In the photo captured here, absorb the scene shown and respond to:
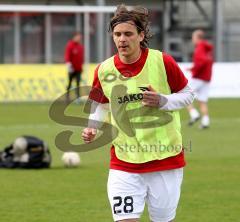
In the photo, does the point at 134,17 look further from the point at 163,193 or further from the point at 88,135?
the point at 163,193

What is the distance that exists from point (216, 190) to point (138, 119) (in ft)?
19.6

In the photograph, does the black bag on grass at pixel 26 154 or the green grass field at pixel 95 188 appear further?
the black bag on grass at pixel 26 154

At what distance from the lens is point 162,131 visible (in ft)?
24.7

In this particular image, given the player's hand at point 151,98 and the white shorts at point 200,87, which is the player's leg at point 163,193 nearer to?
the player's hand at point 151,98

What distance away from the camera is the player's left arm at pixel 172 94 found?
721 centimetres

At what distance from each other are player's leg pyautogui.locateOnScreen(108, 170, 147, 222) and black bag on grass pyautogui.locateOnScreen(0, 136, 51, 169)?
7.77 meters

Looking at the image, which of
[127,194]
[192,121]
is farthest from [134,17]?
[192,121]

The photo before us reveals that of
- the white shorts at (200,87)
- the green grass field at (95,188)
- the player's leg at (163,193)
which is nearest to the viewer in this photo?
the player's leg at (163,193)

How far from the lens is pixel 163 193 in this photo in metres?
7.47

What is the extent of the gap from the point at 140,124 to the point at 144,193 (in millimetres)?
552

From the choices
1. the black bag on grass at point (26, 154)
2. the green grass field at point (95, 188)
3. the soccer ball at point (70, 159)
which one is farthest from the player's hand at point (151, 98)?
the soccer ball at point (70, 159)

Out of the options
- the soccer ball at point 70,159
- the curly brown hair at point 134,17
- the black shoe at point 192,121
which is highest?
the curly brown hair at point 134,17

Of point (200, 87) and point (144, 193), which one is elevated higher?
point (144, 193)

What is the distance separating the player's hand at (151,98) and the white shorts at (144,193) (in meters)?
0.59
